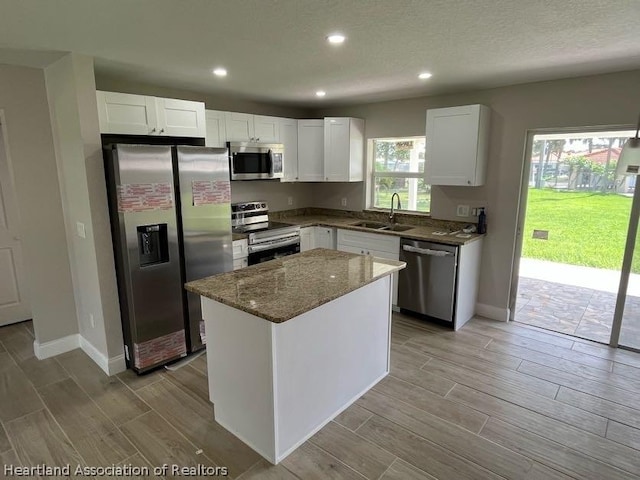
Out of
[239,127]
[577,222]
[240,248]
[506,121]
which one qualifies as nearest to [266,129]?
[239,127]

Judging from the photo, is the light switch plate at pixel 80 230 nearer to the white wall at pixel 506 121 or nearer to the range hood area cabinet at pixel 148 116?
the range hood area cabinet at pixel 148 116

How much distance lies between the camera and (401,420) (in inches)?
97.0

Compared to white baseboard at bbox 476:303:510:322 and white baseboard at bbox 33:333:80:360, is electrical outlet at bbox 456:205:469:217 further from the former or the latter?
white baseboard at bbox 33:333:80:360

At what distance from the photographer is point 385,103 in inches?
181

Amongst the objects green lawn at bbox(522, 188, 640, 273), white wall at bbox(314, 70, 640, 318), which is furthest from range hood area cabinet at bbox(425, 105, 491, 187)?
green lawn at bbox(522, 188, 640, 273)

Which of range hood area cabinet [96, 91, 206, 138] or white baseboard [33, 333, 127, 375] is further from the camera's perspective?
white baseboard [33, 333, 127, 375]

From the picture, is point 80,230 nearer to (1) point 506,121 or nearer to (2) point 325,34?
(2) point 325,34

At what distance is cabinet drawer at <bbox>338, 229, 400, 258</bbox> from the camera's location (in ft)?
13.5

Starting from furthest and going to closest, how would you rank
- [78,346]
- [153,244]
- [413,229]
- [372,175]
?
[372,175], [413,229], [78,346], [153,244]

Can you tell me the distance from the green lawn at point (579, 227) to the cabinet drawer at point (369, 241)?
1378mm

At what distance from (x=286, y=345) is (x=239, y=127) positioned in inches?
113

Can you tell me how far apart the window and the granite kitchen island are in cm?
215

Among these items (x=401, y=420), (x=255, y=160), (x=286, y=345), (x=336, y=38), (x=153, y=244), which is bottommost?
(x=401, y=420)

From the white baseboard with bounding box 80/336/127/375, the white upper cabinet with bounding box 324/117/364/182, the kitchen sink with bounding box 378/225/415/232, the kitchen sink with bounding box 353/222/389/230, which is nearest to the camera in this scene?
the white baseboard with bounding box 80/336/127/375
